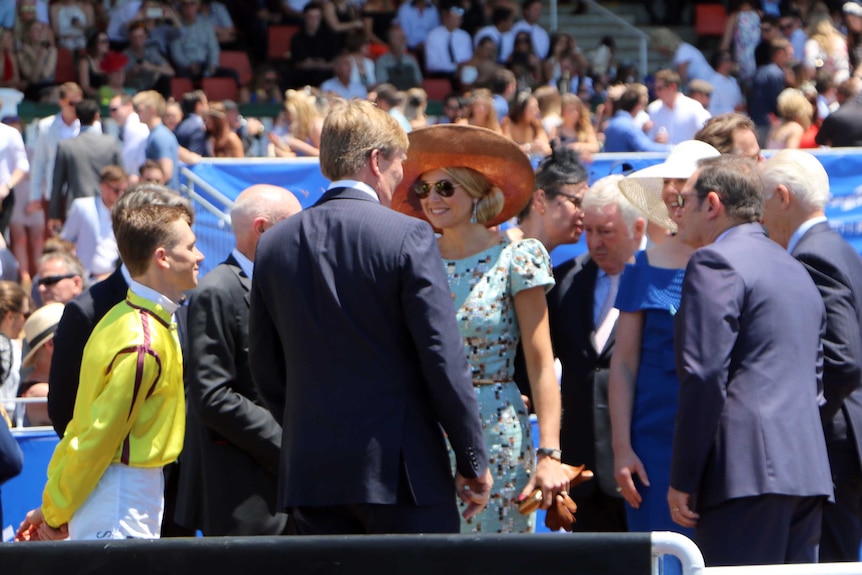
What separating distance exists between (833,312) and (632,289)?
23.3 inches

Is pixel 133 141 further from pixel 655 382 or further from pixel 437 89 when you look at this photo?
pixel 655 382

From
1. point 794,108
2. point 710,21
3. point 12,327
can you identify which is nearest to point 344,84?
point 794,108

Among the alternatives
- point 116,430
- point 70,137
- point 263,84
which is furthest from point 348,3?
point 116,430

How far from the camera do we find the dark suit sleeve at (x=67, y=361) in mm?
4199

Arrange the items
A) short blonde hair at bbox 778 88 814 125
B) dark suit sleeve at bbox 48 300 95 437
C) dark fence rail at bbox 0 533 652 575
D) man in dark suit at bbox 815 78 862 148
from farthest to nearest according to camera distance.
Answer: short blonde hair at bbox 778 88 814 125 → man in dark suit at bbox 815 78 862 148 → dark suit sleeve at bbox 48 300 95 437 → dark fence rail at bbox 0 533 652 575

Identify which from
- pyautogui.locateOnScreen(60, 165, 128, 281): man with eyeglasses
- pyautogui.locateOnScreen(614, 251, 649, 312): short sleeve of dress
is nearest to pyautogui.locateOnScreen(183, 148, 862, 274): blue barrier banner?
pyautogui.locateOnScreen(60, 165, 128, 281): man with eyeglasses

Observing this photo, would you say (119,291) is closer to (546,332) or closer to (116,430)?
(116,430)

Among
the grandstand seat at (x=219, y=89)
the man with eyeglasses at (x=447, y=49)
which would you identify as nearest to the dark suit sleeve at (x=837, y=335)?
the grandstand seat at (x=219, y=89)

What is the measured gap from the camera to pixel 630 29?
20.8 meters

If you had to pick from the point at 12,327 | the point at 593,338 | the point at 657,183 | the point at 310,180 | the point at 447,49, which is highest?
the point at 657,183

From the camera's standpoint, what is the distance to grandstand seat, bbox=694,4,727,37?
2108cm

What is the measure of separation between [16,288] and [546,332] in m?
3.69

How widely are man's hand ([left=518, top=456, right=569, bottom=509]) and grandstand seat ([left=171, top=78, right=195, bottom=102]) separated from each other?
12452 millimetres

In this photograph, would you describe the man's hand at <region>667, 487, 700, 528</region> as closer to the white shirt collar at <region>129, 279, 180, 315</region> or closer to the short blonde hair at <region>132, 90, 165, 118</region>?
the white shirt collar at <region>129, 279, 180, 315</region>
